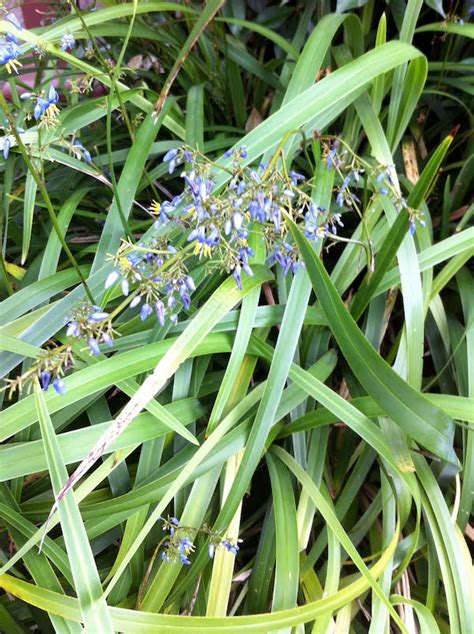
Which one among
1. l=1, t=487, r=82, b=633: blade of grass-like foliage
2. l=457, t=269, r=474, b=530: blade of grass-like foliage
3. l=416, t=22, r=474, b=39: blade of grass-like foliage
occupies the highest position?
l=416, t=22, r=474, b=39: blade of grass-like foliage

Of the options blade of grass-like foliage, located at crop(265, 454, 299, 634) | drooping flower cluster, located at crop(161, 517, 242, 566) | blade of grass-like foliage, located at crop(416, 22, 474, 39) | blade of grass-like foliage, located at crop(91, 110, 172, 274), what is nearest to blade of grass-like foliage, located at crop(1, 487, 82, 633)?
drooping flower cluster, located at crop(161, 517, 242, 566)

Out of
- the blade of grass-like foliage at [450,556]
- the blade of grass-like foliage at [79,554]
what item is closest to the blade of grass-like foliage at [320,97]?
the blade of grass-like foliage at [79,554]

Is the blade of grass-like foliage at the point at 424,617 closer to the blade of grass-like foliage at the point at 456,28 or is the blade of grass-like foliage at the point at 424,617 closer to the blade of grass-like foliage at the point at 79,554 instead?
the blade of grass-like foliage at the point at 79,554

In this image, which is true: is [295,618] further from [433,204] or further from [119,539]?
[433,204]

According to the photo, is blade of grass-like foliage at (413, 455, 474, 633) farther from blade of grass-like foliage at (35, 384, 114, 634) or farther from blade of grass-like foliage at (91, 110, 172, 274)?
blade of grass-like foliage at (91, 110, 172, 274)

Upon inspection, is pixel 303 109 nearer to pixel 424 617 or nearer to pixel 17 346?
pixel 17 346

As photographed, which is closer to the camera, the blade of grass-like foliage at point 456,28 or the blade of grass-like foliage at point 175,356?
the blade of grass-like foliage at point 175,356

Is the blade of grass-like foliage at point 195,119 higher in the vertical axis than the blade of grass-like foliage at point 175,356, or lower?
higher
